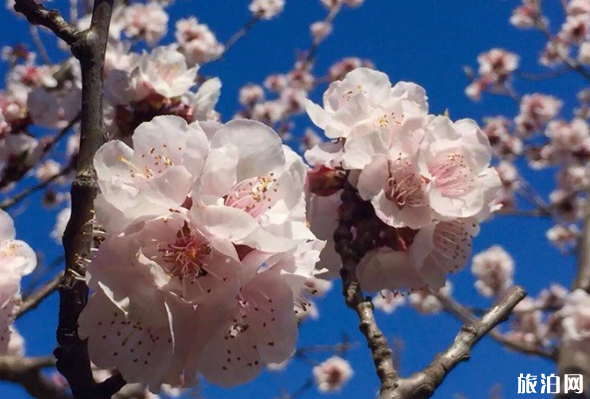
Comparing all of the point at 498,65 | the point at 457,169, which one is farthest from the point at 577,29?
the point at 457,169

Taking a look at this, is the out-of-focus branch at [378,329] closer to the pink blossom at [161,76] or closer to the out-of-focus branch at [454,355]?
the out-of-focus branch at [454,355]

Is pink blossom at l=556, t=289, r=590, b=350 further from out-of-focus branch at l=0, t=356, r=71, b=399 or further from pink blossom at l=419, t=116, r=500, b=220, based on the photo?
out-of-focus branch at l=0, t=356, r=71, b=399

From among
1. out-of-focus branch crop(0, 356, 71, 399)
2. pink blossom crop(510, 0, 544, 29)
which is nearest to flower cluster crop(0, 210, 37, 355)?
out-of-focus branch crop(0, 356, 71, 399)

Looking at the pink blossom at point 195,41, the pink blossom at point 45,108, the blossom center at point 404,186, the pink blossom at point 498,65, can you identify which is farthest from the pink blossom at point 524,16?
the blossom center at point 404,186

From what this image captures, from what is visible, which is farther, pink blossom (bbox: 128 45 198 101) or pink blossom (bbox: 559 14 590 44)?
pink blossom (bbox: 559 14 590 44)

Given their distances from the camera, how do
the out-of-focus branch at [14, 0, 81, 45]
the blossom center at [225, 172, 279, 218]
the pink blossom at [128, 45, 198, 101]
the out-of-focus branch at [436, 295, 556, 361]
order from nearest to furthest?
the blossom center at [225, 172, 279, 218] → the out-of-focus branch at [14, 0, 81, 45] → the pink blossom at [128, 45, 198, 101] → the out-of-focus branch at [436, 295, 556, 361]

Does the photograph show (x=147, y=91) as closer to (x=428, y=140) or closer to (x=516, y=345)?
(x=428, y=140)

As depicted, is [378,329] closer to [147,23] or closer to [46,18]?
[46,18]
